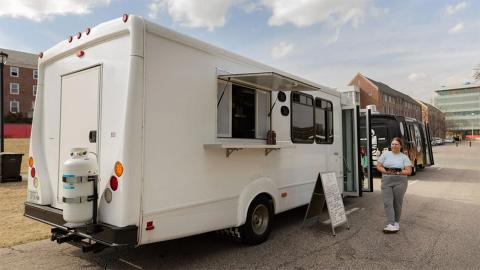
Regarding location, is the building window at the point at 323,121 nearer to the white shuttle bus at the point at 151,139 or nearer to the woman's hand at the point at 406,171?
the white shuttle bus at the point at 151,139

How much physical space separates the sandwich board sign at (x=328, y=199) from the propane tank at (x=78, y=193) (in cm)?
377

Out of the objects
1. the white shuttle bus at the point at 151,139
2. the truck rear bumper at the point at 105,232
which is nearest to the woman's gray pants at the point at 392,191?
the white shuttle bus at the point at 151,139

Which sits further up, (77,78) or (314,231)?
(77,78)

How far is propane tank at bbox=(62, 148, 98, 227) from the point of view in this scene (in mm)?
3742

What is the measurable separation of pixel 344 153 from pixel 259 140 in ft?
12.5

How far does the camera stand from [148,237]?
3.75 meters

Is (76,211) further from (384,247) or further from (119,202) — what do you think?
(384,247)

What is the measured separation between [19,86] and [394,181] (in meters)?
52.7

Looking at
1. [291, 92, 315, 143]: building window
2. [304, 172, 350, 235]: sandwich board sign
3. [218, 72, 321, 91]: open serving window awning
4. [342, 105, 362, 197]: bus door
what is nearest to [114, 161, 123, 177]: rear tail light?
[218, 72, 321, 91]: open serving window awning

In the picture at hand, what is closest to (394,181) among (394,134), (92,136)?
(92,136)

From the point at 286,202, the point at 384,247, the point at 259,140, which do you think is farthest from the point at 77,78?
the point at 384,247

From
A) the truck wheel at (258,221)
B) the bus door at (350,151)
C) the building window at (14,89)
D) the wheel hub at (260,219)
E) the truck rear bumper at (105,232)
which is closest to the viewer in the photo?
the truck rear bumper at (105,232)

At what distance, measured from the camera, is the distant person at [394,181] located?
6.05 m

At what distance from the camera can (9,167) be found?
1102 centimetres
